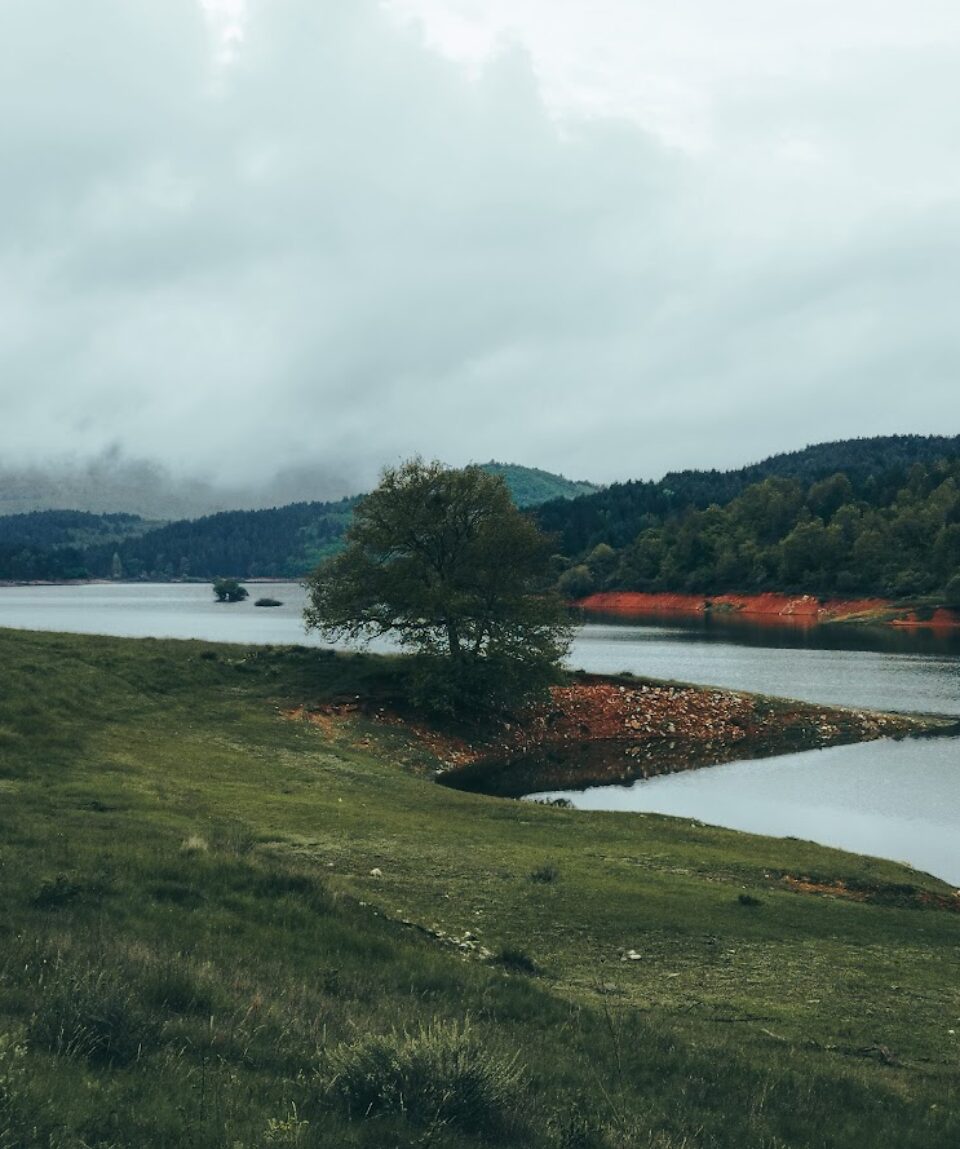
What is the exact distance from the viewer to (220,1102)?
8.44 m

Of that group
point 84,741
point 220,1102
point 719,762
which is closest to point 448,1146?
point 220,1102

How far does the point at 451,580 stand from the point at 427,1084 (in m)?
48.7


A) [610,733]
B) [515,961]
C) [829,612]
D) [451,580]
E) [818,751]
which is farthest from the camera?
[829,612]

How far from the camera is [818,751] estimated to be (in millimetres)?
54781

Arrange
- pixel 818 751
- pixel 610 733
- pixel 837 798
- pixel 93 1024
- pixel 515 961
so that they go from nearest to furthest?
pixel 93 1024 → pixel 515 961 → pixel 837 798 → pixel 818 751 → pixel 610 733

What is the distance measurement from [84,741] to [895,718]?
4848cm

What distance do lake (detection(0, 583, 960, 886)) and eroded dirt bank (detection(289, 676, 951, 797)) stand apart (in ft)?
10.3

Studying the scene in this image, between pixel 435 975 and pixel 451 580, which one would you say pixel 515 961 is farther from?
pixel 451 580

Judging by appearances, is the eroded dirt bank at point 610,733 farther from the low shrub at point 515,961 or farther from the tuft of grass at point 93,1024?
the tuft of grass at point 93,1024

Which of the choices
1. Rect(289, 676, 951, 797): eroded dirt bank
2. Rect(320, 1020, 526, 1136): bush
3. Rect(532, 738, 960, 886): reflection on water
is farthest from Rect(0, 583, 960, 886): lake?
Rect(320, 1020, 526, 1136): bush

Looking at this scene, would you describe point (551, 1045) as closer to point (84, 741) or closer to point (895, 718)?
point (84, 741)

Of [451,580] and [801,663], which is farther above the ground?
[451,580]

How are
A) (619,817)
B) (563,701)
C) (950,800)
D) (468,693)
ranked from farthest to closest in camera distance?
(563,701) < (468,693) < (950,800) < (619,817)

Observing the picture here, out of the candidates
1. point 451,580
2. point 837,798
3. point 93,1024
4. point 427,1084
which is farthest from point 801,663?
point 93,1024
